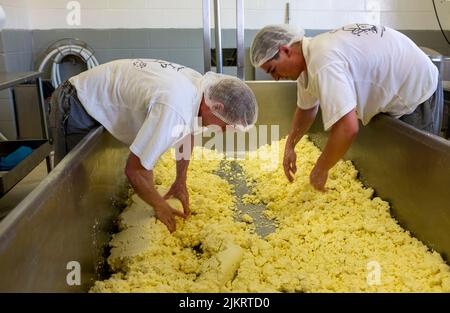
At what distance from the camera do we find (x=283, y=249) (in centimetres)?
144

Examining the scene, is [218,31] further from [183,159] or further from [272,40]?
[183,159]

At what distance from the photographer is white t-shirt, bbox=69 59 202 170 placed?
1.31 m

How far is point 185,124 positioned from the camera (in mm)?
1340

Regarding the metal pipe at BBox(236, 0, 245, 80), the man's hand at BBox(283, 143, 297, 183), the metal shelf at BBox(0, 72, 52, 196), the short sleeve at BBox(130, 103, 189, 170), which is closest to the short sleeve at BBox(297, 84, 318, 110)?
the man's hand at BBox(283, 143, 297, 183)

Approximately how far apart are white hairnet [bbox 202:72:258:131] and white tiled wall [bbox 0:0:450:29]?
8.05 feet

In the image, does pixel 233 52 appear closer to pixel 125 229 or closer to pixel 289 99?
pixel 289 99

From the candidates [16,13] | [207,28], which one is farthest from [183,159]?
[16,13]

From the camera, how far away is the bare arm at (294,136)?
6.65ft

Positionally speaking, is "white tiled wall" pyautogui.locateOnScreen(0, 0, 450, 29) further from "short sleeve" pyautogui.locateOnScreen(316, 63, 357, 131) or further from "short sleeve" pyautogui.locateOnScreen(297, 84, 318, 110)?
"short sleeve" pyautogui.locateOnScreen(316, 63, 357, 131)

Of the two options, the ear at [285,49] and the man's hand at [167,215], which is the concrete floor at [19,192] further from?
the ear at [285,49]

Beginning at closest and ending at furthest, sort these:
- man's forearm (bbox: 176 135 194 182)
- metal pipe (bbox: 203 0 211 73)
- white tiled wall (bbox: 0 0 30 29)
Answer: man's forearm (bbox: 176 135 194 182) < metal pipe (bbox: 203 0 211 73) < white tiled wall (bbox: 0 0 30 29)

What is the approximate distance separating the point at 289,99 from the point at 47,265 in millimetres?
1964

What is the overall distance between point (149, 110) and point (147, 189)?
270 mm
